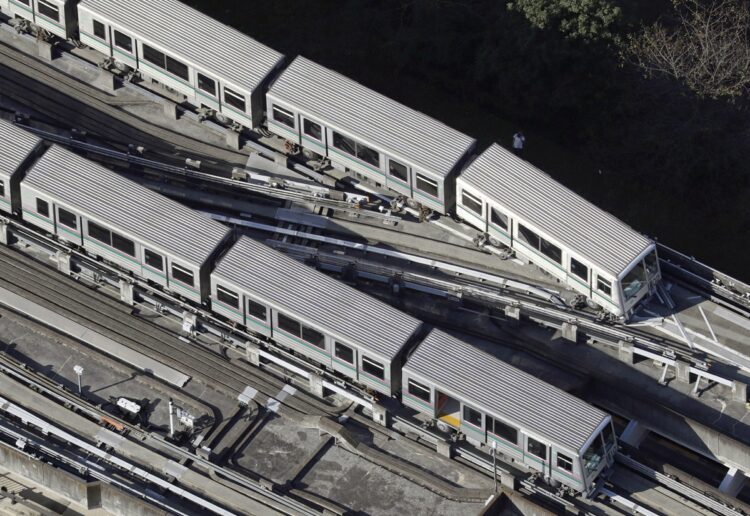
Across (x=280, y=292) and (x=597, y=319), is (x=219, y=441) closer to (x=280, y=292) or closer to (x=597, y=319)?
(x=280, y=292)

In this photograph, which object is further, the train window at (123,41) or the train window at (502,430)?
the train window at (123,41)

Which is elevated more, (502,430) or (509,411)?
(509,411)

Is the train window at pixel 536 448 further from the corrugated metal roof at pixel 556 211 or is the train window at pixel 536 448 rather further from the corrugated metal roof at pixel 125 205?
the corrugated metal roof at pixel 125 205

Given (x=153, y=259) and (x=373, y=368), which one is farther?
(x=153, y=259)

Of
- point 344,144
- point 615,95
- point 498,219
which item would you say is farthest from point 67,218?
point 615,95

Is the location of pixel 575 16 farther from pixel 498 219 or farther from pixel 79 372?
pixel 79 372

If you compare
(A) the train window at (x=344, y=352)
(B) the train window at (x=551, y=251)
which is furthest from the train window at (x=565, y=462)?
(B) the train window at (x=551, y=251)

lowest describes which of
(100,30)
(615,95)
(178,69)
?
(178,69)

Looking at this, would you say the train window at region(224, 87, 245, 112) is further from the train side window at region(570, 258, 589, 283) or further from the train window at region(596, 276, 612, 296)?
the train window at region(596, 276, 612, 296)
